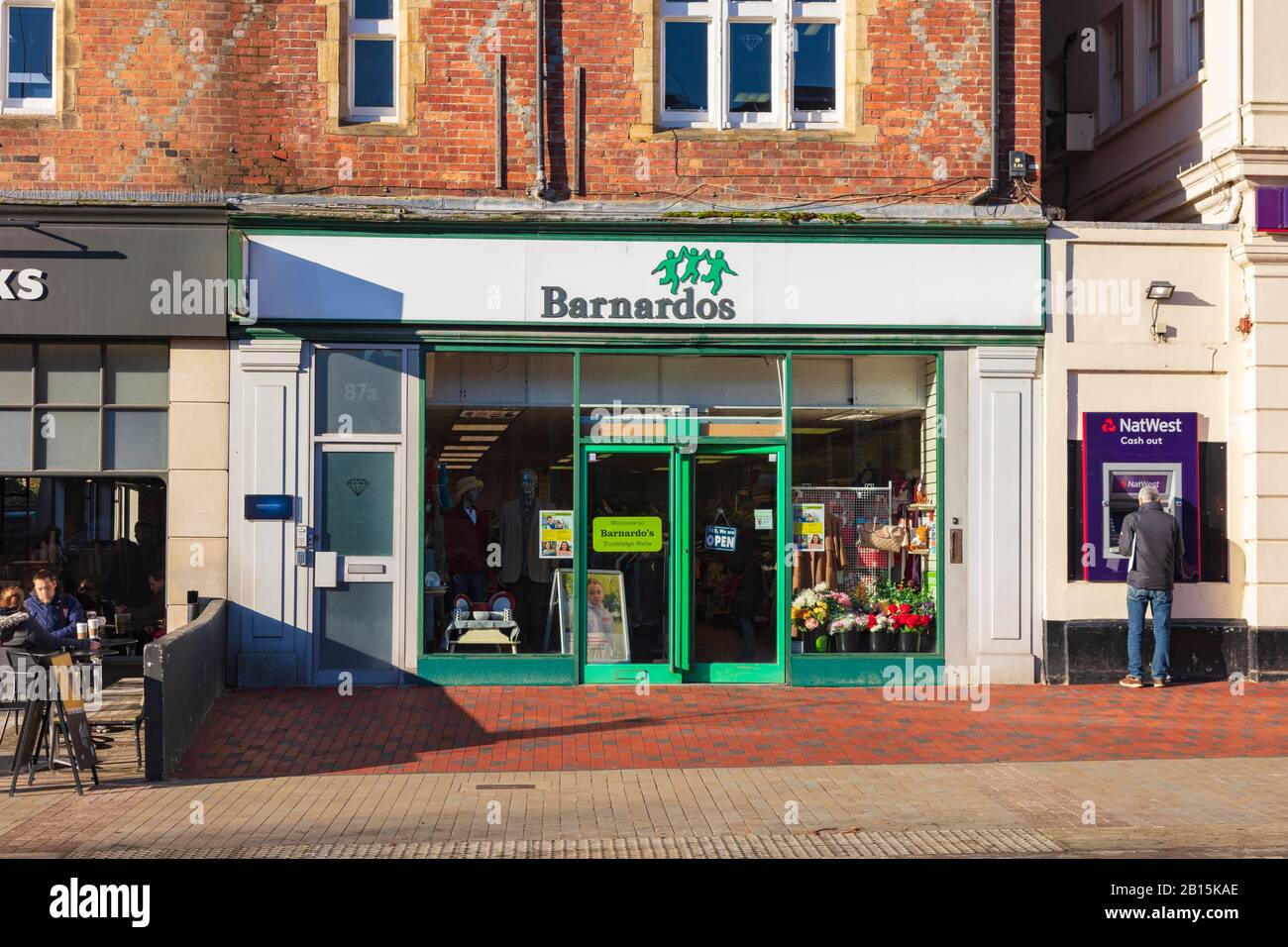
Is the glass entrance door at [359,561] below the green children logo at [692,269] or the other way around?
below

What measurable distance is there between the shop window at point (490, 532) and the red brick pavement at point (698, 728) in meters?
0.61

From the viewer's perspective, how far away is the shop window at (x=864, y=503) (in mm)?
13719

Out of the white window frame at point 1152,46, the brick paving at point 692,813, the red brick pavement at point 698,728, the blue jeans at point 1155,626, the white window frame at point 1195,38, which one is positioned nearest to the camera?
the brick paving at point 692,813

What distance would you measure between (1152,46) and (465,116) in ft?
26.3

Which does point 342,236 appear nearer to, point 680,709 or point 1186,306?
point 680,709

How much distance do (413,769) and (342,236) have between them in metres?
5.48

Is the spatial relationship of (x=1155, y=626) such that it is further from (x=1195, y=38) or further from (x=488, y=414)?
(x=488, y=414)

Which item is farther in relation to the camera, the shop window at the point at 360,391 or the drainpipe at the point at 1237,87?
the drainpipe at the point at 1237,87

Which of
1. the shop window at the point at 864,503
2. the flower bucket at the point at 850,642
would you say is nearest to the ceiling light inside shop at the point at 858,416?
the shop window at the point at 864,503

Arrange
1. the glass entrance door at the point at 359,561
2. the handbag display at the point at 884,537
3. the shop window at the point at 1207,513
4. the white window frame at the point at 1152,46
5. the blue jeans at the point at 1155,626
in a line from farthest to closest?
the white window frame at the point at 1152,46
the handbag display at the point at 884,537
the shop window at the point at 1207,513
the glass entrance door at the point at 359,561
the blue jeans at the point at 1155,626

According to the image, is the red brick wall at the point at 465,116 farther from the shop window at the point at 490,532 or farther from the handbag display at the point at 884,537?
the handbag display at the point at 884,537

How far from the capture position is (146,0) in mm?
13516

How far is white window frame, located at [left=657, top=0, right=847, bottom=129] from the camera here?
45.7 ft
